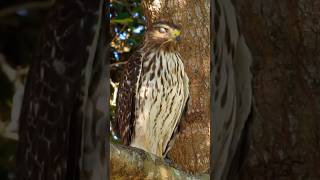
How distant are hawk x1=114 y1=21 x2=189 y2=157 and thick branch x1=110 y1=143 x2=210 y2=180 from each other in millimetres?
1410

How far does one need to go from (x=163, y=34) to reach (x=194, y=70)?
878 mm

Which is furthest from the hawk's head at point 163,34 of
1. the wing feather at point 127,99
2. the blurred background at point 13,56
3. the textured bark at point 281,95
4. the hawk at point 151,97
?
the blurred background at point 13,56

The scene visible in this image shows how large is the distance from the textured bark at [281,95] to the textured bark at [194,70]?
3355mm

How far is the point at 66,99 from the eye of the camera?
48 cm

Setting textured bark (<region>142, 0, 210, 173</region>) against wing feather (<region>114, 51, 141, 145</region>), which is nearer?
textured bark (<region>142, 0, 210, 173</region>)

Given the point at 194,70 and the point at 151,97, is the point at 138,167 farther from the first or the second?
the point at 151,97

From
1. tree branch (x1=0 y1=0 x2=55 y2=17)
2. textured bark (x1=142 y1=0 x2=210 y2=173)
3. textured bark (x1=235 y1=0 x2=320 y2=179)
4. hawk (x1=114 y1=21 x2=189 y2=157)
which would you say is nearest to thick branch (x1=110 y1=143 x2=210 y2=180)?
textured bark (x1=142 y1=0 x2=210 y2=173)

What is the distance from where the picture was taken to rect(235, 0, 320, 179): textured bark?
54cm

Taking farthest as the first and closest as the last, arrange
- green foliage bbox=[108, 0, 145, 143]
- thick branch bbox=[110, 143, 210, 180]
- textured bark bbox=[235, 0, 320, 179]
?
green foliage bbox=[108, 0, 145, 143]
thick branch bbox=[110, 143, 210, 180]
textured bark bbox=[235, 0, 320, 179]

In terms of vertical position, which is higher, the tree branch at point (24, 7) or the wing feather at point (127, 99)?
the tree branch at point (24, 7)

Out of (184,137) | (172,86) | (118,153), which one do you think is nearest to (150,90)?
(172,86)

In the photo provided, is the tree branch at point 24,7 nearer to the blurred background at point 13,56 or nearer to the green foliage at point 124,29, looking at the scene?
the blurred background at point 13,56

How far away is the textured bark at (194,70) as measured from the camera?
4.03 metres

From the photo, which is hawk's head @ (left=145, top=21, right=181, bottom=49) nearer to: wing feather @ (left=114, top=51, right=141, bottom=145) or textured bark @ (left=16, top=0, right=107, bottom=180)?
wing feather @ (left=114, top=51, right=141, bottom=145)
